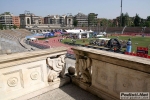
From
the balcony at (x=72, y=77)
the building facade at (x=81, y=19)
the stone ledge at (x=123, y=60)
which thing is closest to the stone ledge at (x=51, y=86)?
the balcony at (x=72, y=77)

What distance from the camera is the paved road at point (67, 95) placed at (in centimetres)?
399

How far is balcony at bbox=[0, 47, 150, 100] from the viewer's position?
306cm

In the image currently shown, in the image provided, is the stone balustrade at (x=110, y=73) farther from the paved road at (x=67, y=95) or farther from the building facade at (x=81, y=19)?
the building facade at (x=81, y=19)

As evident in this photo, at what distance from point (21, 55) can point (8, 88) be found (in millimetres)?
921

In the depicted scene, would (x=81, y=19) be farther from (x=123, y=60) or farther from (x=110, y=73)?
(x=123, y=60)

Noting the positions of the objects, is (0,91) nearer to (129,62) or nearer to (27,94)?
(27,94)

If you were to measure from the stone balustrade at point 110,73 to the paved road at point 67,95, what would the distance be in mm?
177

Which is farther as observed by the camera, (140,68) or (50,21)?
(50,21)

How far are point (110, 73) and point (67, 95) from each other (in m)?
1.52

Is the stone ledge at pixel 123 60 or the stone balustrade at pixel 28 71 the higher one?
the stone ledge at pixel 123 60

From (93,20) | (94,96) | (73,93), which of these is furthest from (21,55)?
(93,20)

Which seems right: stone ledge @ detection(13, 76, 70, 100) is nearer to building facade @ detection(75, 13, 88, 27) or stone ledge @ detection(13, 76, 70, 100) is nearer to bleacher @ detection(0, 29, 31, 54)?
bleacher @ detection(0, 29, 31, 54)

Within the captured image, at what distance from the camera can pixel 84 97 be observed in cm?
399

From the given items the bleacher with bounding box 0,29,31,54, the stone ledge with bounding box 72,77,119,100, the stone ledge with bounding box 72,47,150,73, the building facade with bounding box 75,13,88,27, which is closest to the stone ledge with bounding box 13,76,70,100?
the stone ledge with bounding box 72,77,119,100
